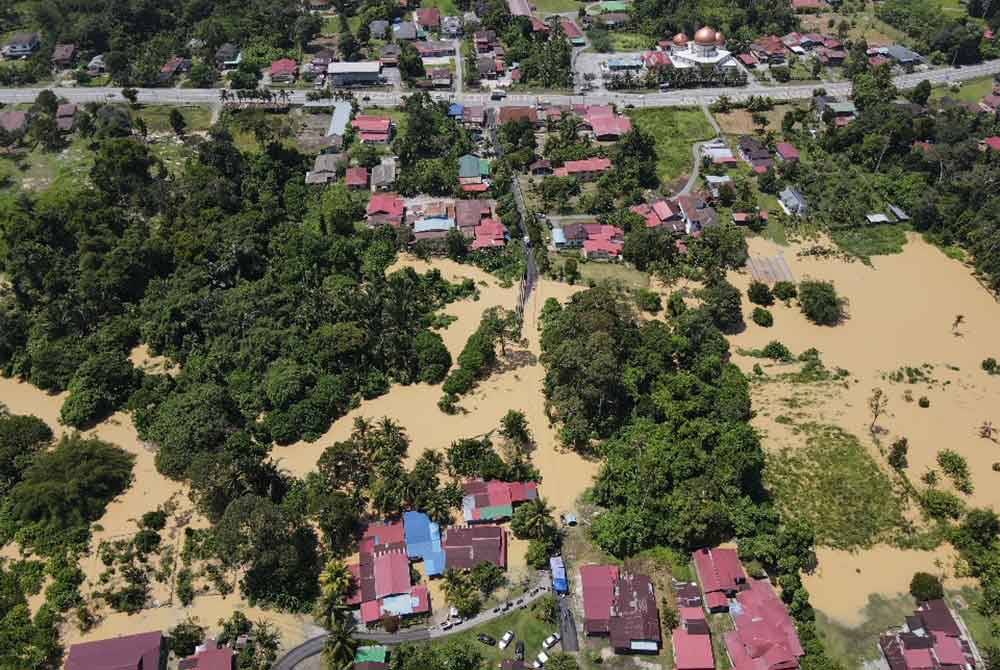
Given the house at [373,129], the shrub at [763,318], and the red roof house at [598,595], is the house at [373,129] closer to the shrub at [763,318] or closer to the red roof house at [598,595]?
the shrub at [763,318]

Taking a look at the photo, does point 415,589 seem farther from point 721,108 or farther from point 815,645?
point 721,108

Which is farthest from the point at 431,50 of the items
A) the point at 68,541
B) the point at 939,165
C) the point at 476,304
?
the point at 68,541

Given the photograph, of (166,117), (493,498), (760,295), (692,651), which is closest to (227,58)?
(166,117)

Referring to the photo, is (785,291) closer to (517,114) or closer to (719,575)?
(719,575)

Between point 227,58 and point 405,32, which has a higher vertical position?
point 405,32

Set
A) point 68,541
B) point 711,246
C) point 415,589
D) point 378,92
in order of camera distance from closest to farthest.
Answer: point 415,589 < point 68,541 < point 711,246 < point 378,92

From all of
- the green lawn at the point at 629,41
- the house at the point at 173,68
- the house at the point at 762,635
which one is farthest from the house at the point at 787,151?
the house at the point at 173,68
